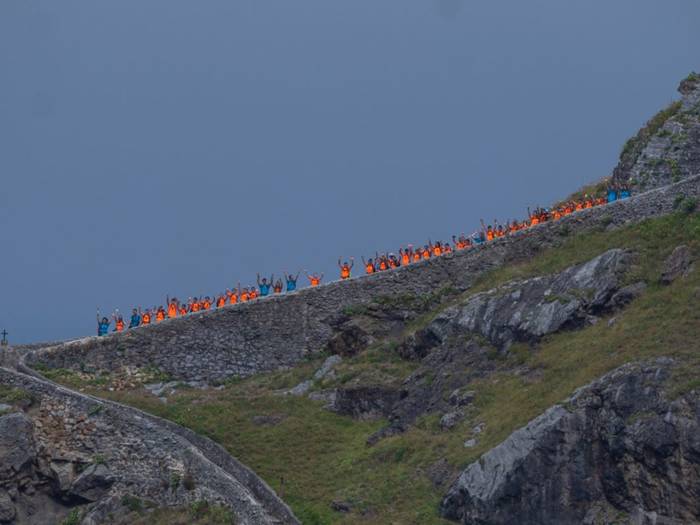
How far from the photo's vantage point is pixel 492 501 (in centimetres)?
4328

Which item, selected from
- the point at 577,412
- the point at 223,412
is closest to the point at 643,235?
the point at 577,412

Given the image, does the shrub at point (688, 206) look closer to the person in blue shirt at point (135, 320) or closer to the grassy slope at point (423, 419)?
the grassy slope at point (423, 419)

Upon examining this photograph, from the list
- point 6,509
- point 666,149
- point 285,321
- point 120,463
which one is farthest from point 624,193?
point 6,509

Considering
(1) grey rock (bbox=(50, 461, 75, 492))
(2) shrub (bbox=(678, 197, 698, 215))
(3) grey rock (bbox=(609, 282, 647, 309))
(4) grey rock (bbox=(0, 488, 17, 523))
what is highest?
(2) shrub (bbox=(678, 197, 698, 215))

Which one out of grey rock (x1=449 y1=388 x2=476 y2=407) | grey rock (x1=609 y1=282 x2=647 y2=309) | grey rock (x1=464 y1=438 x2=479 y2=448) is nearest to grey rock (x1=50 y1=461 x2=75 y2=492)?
grey rock (x1=464 y1=438 x2=479 y2=448)

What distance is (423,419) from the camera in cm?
5131

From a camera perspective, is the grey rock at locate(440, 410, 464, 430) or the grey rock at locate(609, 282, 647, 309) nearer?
the grey rock at locate(440, 410, 464, 430)

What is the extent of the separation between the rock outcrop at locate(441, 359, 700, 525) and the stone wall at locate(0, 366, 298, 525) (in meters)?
7.42

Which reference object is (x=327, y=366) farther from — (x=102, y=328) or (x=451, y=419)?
(x=102, y=328)

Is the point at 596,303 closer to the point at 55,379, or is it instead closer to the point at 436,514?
the point at 436,514

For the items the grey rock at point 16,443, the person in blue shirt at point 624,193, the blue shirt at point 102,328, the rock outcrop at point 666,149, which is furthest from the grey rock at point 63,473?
the rock outcrop at point 666,149

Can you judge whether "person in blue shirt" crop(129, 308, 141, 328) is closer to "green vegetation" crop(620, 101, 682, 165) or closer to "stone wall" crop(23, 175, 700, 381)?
"stone wall" crop(23, 175, 700, 381)

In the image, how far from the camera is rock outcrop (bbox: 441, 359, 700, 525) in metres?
40.4

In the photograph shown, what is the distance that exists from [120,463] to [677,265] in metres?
20.9
